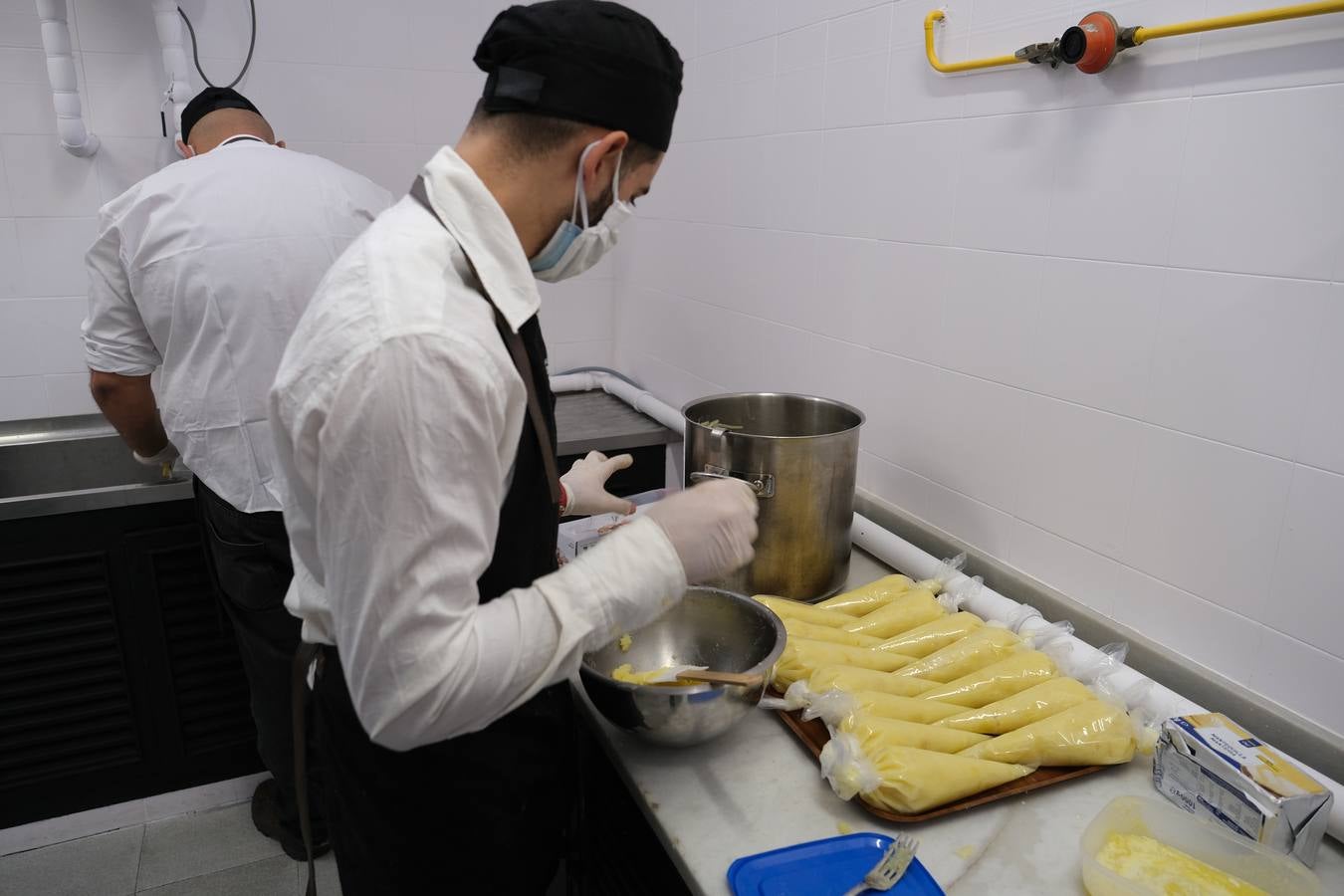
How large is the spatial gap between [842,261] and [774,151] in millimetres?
385

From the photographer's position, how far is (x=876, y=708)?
3.74 ft

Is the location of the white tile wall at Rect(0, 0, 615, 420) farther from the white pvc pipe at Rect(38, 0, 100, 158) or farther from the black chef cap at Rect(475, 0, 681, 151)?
the black chef cap at Rect(475, 0, 681, 151)

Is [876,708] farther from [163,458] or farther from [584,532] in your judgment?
[163,458]

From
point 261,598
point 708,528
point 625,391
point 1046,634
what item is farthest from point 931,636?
point 625,391

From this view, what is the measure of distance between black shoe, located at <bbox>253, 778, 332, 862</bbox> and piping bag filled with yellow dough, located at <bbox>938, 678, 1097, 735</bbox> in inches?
70.7

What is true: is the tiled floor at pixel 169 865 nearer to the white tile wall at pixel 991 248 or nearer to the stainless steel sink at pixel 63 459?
the stainless steel sink at pixel 63 459

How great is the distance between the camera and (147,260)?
5.49ft

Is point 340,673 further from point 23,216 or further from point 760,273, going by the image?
point 23,216

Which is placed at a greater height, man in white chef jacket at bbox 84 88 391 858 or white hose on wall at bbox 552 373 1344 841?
man in white chef jacket at bbox 84 88 391 858

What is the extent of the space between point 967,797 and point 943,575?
20.5 inches

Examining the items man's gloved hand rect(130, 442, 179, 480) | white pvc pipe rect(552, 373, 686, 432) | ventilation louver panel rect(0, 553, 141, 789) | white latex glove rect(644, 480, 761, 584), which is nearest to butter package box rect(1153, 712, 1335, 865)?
white latex glove rect(644, 480, 761, 584)

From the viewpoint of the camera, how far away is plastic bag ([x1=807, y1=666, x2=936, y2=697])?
3.92 feet

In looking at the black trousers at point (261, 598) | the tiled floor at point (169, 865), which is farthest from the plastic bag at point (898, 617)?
the tiled floor at point (169, 865)

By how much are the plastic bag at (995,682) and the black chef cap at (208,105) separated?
1890 mm
